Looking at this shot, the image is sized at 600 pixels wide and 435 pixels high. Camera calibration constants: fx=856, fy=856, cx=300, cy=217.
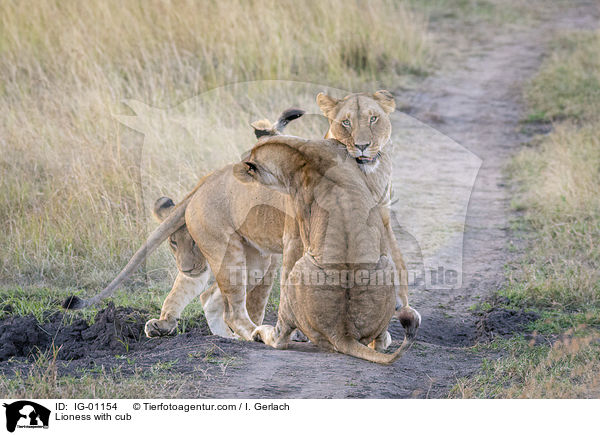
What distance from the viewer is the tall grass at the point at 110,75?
647cm

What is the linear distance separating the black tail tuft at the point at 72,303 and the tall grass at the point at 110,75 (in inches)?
58.1

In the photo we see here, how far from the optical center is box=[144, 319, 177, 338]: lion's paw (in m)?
4.97

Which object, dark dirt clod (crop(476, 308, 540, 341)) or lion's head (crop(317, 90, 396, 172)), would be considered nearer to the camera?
lion's head (crop(317, 90, 396, 172))

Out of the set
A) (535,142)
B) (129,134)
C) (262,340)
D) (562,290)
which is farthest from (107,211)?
(535,142)

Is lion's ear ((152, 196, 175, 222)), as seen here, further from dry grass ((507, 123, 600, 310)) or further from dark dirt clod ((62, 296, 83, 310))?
dry grass ((507, 123, 600, 310))

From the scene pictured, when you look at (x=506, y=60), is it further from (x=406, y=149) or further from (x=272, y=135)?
(x=272, y=135)

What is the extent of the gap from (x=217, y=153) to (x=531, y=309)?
11.1 ft

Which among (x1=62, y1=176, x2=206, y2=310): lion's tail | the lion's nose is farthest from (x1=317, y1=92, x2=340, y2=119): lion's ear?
(x1=62, y1=176, x2=206, y2=310): lion's tail

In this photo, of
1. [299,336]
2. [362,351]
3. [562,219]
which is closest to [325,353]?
[362,351]

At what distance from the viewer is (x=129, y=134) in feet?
27.1

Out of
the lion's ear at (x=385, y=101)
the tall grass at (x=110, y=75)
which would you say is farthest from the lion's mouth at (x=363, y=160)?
the tall grass at (x=110, y=75)

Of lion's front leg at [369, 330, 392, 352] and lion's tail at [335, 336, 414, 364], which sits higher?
lion's tail at [335, 336, 414, 364]
